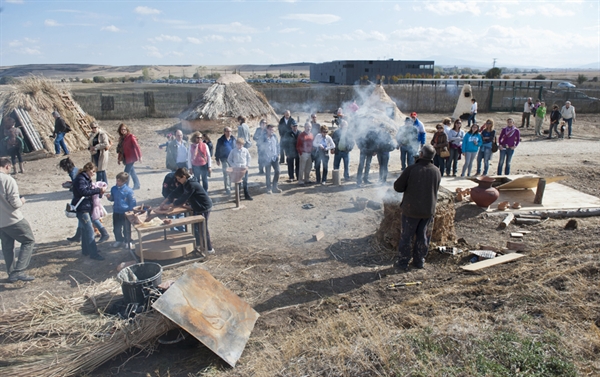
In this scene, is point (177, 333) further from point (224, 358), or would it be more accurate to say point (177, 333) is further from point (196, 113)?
point (196, 113)

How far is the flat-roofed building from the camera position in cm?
4112

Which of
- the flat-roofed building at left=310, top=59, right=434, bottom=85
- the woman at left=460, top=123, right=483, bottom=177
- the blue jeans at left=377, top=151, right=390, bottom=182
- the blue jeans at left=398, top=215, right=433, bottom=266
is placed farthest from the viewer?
the flat-roofed building at left=310, top=59, right=434, bottom=85

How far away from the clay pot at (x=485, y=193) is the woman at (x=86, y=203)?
6605 mm

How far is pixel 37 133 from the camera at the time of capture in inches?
524

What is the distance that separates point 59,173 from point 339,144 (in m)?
7.66

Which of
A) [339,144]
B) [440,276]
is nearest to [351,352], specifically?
[440,276]

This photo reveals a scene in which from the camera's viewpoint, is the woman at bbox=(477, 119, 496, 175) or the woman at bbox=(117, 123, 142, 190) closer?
the woman at bbox=(117, 123, 142, 190)

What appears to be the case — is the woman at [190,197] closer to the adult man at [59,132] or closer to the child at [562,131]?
the adult man at [59,132]

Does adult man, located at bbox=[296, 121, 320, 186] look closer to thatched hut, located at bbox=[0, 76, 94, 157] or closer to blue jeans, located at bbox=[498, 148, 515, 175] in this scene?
blue jeans, located at bbox=[498, 148, 515, 175]

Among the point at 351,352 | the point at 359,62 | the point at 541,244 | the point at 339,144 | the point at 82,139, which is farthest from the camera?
the point at 359,62

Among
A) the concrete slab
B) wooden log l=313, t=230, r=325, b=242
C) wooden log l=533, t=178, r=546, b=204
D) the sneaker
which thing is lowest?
the sneaker

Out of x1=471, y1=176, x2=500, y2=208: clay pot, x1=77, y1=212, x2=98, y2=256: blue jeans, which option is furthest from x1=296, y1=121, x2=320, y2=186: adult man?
x1=77, y1=212, x2=98, y2=256: blue jeans

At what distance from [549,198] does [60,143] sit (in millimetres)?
13565

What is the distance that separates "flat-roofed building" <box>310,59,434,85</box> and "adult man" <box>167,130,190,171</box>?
110 feet
